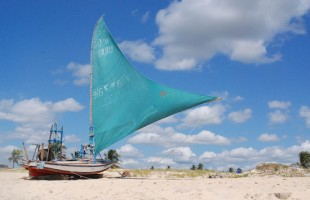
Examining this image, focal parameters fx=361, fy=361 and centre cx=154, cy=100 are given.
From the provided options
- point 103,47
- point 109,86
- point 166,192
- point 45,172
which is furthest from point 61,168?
point 166,192

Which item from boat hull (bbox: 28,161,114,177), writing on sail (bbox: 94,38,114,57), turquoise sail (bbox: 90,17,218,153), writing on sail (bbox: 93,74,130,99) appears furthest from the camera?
writing on sail (bbox: 94,38,114,57)

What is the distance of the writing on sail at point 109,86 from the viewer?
28.0m

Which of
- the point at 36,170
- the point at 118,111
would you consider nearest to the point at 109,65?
the point at 118,111

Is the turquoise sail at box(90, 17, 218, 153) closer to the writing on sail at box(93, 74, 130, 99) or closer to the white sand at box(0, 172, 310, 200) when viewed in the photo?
the writing on sail at box(93, 74, 130, 99)

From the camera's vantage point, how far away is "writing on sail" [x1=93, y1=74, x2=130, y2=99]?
2803 centimetres

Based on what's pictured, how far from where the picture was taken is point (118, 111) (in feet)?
89.8

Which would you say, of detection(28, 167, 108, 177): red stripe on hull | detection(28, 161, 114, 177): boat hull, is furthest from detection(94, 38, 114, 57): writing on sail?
detection(28, 167, 108, 177): red stripe on hull

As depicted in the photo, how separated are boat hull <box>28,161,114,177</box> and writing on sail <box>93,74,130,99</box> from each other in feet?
18.0

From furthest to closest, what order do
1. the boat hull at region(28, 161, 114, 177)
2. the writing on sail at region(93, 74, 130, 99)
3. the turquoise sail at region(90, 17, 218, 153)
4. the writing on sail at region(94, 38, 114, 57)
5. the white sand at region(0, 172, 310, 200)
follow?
the writing on sail at region(94, 38, 114, 57), the writing on sail at region(93, 74, 130, 99), the boat hull at region(28, 161, 114, 177), the turquoise sail at region(90, 17, 218, 153), the white sand at region(0, 172, 310, 200)

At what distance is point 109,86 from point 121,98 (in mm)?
1587

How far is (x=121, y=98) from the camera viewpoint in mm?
27625

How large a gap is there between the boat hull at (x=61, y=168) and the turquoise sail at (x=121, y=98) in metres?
1.84

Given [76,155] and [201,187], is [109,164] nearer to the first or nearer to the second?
[76,155]

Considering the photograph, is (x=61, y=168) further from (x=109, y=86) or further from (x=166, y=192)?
(x=166, y=192)
